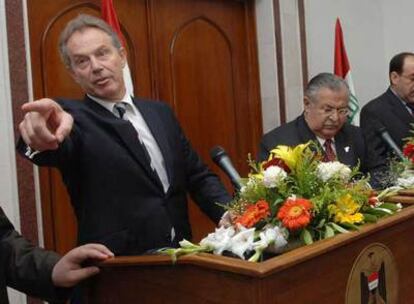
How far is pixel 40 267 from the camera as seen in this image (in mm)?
1298

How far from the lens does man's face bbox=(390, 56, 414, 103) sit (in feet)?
12.1

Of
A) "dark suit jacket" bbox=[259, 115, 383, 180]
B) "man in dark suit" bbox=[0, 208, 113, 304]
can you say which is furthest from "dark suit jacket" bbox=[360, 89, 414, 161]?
"man in dark suit" bbox=[0, 208, 113, 304]

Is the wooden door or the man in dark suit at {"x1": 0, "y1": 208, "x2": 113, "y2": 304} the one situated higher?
the wooden door

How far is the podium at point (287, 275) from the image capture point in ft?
3.20

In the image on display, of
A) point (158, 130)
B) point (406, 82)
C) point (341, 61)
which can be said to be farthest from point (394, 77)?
point (158, 130)

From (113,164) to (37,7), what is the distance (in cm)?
160

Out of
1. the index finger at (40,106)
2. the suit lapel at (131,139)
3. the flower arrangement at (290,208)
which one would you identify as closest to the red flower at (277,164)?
the flower arrangement at (290,208)

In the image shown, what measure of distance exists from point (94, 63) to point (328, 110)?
1337mm

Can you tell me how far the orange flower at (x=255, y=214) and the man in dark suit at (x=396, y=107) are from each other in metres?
2.21

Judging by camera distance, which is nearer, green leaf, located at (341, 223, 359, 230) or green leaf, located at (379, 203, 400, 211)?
green leaf, located at (341, 223, 359, 230)

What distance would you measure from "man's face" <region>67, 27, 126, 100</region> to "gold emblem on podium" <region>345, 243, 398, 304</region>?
91cm

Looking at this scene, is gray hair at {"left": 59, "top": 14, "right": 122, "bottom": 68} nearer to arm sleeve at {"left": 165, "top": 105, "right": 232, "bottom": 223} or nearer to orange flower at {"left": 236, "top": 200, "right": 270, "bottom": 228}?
arm sleeve at {"left": 165, "top": 105, "right": 232, "bottom": 223}

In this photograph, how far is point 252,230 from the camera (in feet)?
4.00

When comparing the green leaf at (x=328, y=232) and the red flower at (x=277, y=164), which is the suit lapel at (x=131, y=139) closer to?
the red flower at (x=277, y=164)
